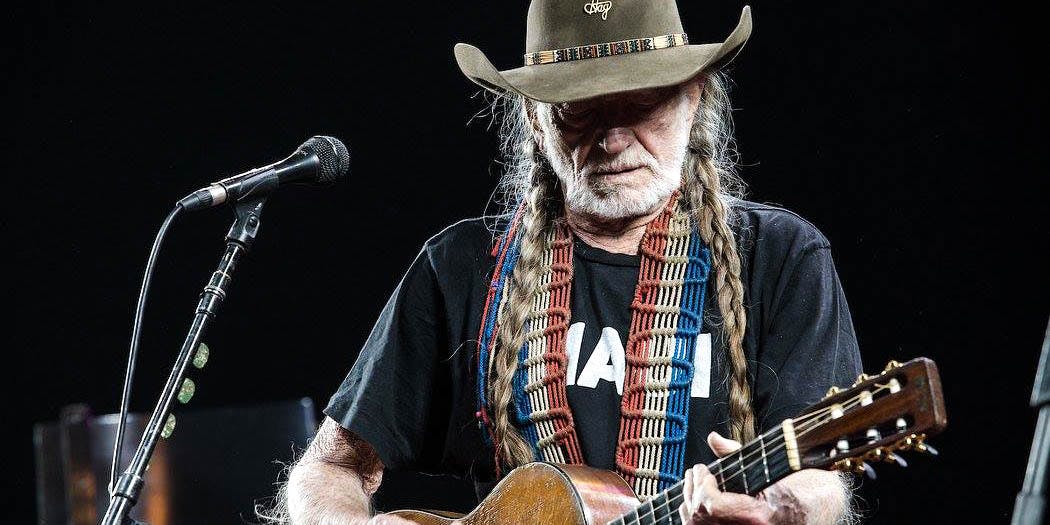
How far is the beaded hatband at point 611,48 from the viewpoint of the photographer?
2.63 metres

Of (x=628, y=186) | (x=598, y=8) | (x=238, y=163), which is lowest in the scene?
(x=628, y=186)

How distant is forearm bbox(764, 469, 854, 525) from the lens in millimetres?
2088

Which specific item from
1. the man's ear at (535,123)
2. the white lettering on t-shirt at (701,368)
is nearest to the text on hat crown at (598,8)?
the man's ear at (535,123)

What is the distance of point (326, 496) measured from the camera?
2.79 metres

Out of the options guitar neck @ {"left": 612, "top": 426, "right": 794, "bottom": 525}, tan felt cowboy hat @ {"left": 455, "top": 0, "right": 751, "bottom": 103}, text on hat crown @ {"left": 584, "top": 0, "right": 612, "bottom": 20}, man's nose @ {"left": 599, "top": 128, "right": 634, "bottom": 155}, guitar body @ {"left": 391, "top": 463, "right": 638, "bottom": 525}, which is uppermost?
text on hat crown @ {"left": 584, "top": 0, "right": 612, "bottom": 20}

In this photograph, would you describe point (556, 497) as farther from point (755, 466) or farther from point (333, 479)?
point (333, 479)

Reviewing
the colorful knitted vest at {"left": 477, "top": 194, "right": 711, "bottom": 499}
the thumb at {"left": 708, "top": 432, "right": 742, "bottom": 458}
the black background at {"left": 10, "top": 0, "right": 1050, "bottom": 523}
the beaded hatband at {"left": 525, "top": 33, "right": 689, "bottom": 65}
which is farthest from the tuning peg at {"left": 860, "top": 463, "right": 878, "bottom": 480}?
the black background at {"left": 10, "top": 0, "right": 1050, "bottom": 523}

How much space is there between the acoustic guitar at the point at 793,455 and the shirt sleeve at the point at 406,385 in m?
0.48

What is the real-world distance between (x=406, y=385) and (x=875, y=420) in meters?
1.36

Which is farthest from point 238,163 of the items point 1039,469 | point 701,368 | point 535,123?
point 1039,469

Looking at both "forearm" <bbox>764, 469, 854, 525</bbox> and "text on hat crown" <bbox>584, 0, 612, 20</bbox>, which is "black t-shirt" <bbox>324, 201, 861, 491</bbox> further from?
"text on hat crown" <bbox>584, 0, 612, 20</bbox>

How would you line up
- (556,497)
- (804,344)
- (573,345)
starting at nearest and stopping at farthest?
(556,497)
(804,344)
(573,345)

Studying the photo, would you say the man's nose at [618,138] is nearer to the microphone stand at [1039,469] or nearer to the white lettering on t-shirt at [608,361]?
the white lettering on t-shirt at [608,361]

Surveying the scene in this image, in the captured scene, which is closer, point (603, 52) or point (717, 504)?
point (717, 504)
